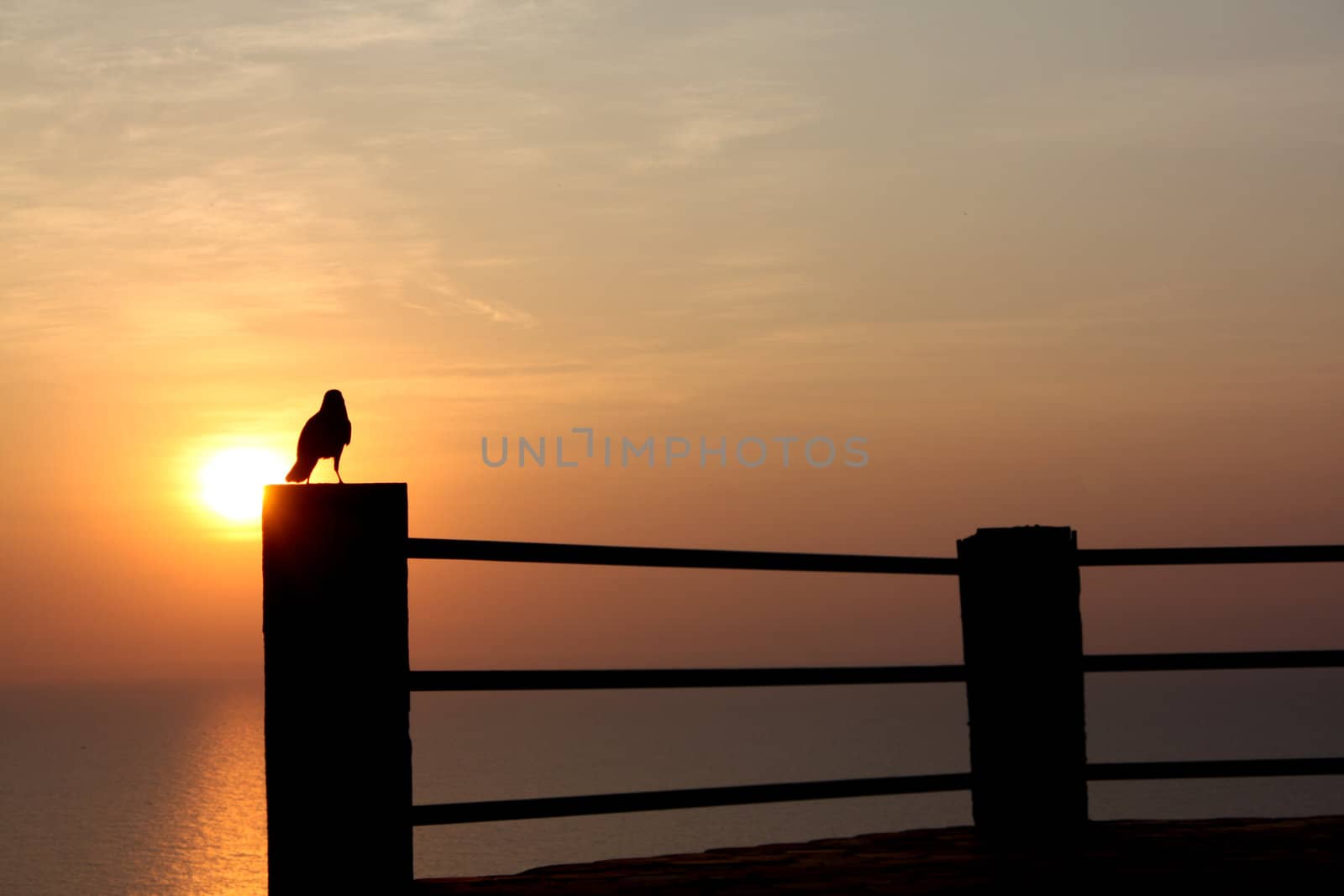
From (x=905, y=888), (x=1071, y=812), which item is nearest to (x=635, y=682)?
(x=905, y=888)

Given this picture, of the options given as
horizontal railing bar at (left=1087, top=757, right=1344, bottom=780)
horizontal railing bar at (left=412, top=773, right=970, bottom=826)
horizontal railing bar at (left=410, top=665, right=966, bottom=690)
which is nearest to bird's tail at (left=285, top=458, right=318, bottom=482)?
horizontal railing bar at (left=410, top=665, right=966, bottom=690)

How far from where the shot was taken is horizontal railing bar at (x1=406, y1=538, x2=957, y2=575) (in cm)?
519

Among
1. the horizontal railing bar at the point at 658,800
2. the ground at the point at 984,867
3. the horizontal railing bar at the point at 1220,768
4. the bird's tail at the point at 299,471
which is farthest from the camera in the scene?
the horizontal railing bar at the point at 1220,768

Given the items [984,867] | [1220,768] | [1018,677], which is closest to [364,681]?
[984,867]

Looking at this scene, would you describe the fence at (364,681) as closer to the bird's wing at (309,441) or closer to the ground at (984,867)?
the ground at (984,867)

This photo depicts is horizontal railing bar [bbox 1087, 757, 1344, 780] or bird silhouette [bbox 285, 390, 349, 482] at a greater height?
bird silhouette [bbox 285, 390, 349, 482]

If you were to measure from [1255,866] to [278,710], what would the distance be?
3.39m

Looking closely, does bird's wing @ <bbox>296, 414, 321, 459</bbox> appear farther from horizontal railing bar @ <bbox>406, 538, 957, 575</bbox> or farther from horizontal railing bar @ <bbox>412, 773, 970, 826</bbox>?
horizontal railing bar @ <bbox>412, 773, 970, 826</bbox>

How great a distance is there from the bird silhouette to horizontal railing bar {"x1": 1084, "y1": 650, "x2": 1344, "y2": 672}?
3211mm

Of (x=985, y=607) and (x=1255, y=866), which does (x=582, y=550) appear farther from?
(x=1255, y=866)

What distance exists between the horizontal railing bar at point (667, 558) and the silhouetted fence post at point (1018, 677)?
0.18m

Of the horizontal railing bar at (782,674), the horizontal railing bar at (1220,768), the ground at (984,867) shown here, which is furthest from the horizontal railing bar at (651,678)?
the horizontal railing bar at (1220,768)

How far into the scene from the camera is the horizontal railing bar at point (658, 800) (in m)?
5.11

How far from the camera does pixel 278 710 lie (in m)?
5.08
